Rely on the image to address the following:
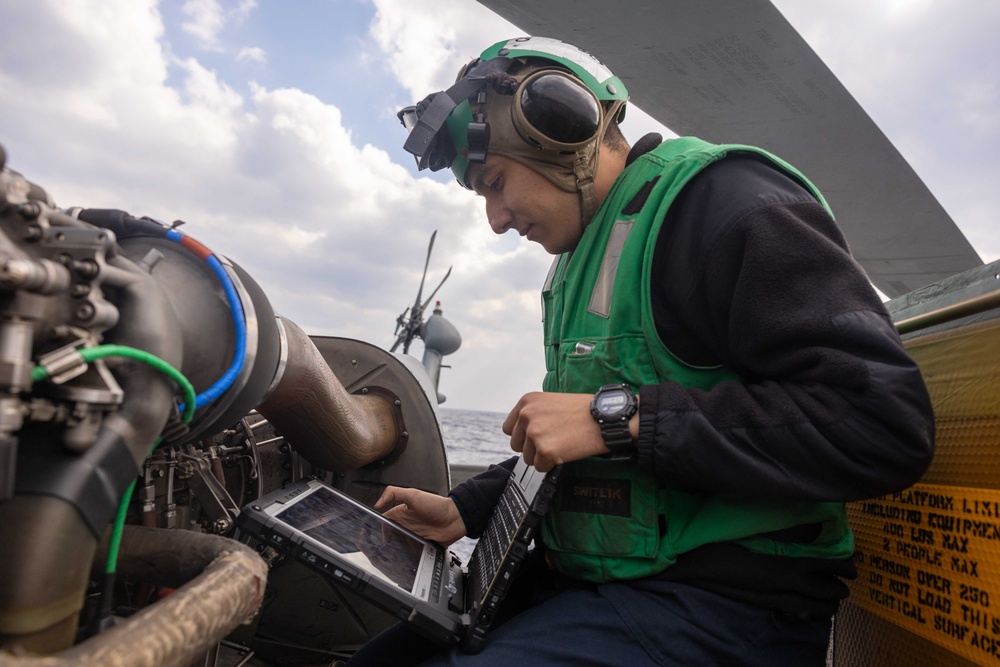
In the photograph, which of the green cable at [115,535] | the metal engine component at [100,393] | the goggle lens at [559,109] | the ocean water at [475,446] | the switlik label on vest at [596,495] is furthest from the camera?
the ocean water at [475,446]

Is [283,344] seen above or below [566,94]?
below

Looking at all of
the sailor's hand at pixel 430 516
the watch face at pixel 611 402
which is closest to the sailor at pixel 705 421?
the watch face at pixel 611 402

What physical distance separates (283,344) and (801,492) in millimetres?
993

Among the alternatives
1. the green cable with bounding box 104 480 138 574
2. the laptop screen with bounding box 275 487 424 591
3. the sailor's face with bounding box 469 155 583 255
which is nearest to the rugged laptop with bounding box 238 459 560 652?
the laptop screen with bounding box 275 487 424 591

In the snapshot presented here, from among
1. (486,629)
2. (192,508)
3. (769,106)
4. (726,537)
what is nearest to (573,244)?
(726,537)

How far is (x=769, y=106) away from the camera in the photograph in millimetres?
3180

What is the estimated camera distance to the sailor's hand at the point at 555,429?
120 cm

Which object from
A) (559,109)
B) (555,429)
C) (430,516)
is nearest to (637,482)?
(555,429)

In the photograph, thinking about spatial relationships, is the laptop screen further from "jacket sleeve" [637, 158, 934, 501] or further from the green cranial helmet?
the green cranial helmet

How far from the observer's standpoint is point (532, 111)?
5.07 feet

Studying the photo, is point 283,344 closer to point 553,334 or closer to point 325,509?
point 325,509

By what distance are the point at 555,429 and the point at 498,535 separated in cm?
39

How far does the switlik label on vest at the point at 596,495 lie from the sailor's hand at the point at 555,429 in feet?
0.42

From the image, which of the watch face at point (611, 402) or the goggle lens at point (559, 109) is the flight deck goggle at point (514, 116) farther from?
the watch face at point (611, 402)
